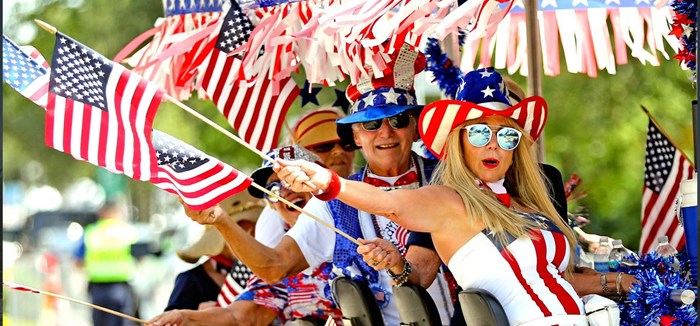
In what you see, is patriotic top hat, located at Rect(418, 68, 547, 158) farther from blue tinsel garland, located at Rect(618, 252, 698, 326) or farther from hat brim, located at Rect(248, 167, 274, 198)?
hat brim, located at Rect(248, 167, 274, 198)

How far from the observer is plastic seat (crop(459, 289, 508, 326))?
486 centimetres

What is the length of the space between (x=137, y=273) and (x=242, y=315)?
1391 centimetres

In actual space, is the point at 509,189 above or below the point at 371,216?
above

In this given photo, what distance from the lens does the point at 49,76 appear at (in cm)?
484

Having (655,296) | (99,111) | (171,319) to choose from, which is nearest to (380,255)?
(655,296)

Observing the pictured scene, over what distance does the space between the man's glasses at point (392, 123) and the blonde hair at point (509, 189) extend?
759mm

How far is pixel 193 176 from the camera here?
508 centimetres

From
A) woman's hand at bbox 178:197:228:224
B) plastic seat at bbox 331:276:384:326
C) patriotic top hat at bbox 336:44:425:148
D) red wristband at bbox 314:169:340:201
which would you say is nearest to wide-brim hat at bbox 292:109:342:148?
patriotic top hat at bbox 336:44:425:148

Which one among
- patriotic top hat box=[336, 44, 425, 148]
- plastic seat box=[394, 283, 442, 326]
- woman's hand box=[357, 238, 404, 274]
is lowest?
plastic seat box=[394, 283, 442, 326]

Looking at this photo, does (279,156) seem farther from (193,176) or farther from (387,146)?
(193,176)

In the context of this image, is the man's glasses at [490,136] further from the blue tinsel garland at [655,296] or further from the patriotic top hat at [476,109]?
the blue tinsel garland at [655,296]

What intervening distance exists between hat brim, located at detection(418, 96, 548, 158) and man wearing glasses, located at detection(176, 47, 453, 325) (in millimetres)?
680

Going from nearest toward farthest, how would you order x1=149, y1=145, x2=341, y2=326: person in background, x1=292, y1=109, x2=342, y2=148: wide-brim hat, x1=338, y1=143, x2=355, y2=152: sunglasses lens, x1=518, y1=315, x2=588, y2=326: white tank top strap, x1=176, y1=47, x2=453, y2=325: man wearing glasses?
x1=518, y1=315, x2=588, y2=326: white tank top strap, x1=176, y1=47, x2=453, y2=325: man wearing glasses, x1=149, y1=145, x2=341, y2=326: person in background, x1=338, y1=143, x2=355, y2=152: sunglasses lens, x1=292, y1=109, x2=342, y2=148: wide-brim hat

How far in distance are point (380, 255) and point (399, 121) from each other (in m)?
1.07
